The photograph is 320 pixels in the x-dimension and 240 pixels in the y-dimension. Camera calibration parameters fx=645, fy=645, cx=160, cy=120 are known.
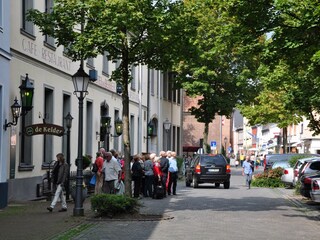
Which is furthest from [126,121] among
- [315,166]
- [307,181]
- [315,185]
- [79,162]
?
[315,166]

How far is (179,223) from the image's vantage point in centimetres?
1490

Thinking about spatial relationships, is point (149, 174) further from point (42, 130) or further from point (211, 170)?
point (211, 170)

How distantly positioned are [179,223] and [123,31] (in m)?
5.01

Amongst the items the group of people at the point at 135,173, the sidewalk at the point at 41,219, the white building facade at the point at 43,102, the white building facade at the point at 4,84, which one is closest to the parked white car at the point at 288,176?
the group of people at the point at 135,173

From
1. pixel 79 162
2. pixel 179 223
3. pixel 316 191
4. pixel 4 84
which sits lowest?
pixel 179 223

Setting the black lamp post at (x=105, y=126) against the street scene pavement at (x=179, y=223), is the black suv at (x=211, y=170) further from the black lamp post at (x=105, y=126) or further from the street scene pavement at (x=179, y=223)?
the street scene pavement at (x=179, y=223)

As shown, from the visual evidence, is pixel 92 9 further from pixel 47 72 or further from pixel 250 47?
pixel 47 72

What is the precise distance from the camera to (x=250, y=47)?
16.4m

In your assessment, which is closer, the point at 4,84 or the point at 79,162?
the point at 79,162

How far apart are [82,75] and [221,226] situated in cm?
548

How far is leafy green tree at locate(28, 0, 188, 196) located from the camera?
616 inches

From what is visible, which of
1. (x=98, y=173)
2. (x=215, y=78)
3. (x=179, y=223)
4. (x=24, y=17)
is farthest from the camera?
(x=215, y=78)

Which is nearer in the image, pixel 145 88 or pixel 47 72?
pixel 47 72

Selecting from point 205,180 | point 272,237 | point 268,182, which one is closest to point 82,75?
point 272,237
